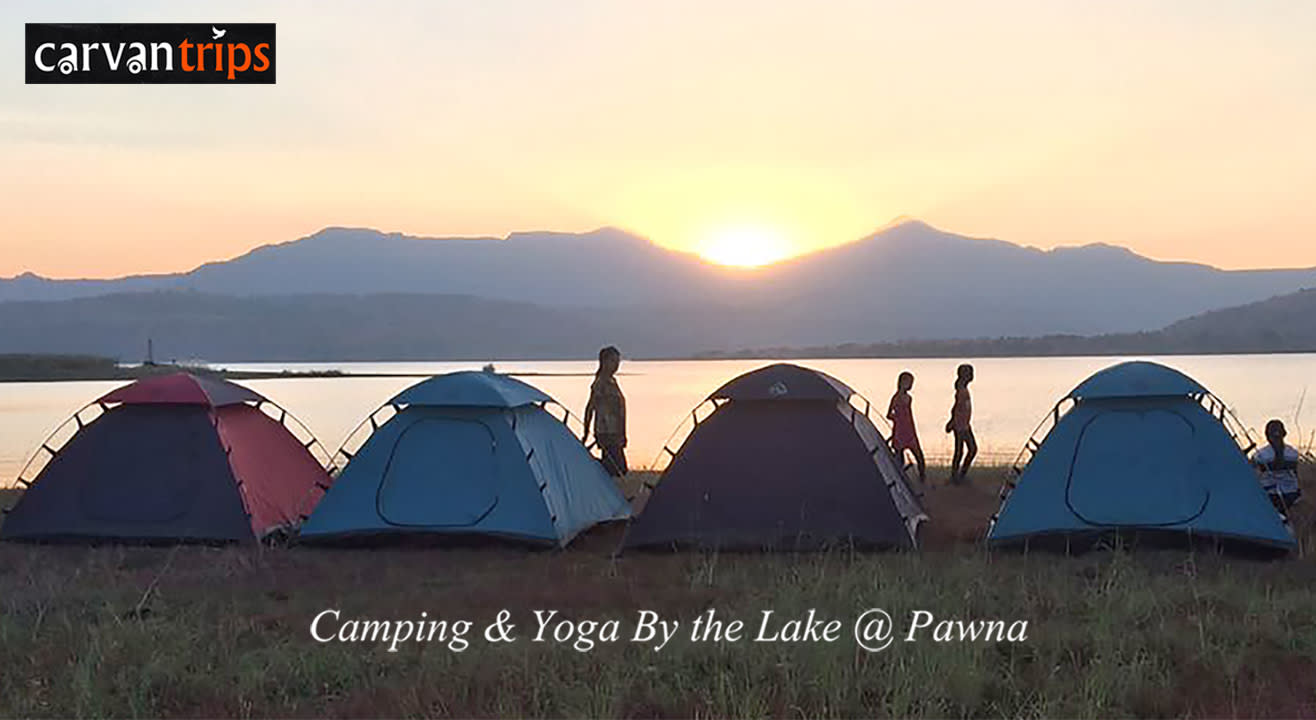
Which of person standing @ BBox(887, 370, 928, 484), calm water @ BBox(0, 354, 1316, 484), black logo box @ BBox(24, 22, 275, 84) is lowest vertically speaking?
calm water @ BBox(0, 354, 1316, 484)

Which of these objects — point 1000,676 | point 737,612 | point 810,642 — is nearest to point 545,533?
point 737,612

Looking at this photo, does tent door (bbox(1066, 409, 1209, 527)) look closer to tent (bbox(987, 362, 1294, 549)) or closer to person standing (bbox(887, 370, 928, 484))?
tent (bbox(987, 362, 1294, 549))

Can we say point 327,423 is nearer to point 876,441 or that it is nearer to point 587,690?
point 876,441

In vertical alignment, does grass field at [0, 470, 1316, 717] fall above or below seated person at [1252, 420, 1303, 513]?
below

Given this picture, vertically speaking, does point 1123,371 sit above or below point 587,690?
above

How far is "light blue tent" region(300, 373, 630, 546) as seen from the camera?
34.1 feet

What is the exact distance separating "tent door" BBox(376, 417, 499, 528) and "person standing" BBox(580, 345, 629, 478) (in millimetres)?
2638

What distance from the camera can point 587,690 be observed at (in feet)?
19.6

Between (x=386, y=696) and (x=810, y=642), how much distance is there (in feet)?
7.87

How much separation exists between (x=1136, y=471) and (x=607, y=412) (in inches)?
234

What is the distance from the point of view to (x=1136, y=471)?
970 cm

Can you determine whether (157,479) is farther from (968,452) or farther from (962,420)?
(968,452)

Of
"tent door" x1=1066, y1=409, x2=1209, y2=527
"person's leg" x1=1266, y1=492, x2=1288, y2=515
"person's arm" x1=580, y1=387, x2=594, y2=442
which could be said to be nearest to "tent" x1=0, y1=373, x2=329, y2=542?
"person's arm" x1=580, y1=387, x2=594, y2=442

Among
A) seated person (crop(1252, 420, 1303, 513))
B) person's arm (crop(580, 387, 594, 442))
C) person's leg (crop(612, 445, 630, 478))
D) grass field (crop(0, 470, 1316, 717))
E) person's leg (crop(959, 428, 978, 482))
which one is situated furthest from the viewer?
person's leg (crop(959, 428, 978, 482))
